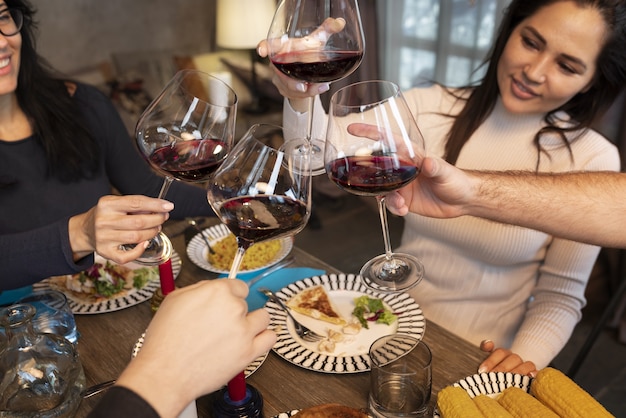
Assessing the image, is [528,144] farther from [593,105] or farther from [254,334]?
[254,334]

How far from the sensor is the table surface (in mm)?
1041

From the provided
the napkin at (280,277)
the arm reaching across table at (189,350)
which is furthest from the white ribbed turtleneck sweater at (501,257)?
the arm reaching across table at (189,350)

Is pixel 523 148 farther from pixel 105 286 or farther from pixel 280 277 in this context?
pixel 105 286

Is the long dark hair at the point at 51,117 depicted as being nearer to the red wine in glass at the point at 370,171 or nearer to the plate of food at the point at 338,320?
the plate of food at the point at 338,320

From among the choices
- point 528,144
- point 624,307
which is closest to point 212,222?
point 528,144

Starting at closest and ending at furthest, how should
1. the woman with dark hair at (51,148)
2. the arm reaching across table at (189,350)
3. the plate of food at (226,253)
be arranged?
the arm reaching across table at (189,350) < the plate of food at (226,253) < the woman with dark hair at (51,148)

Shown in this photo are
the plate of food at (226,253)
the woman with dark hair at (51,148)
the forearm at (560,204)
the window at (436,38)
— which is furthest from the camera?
the window at (436,38)

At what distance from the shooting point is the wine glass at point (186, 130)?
3.37ft

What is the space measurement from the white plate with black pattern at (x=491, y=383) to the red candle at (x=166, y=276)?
578 millimetres

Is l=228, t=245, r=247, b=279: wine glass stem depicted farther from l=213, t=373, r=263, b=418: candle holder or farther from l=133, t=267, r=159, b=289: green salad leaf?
l=133, t=267, r=159, b=289: green salad leaf

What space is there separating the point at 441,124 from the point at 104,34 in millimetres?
3703

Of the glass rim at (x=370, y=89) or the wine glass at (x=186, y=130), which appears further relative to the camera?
the wine glass at (x=186, y=130)

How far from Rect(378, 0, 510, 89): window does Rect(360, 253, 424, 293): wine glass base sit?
8.63ft

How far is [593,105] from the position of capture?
1.64m
